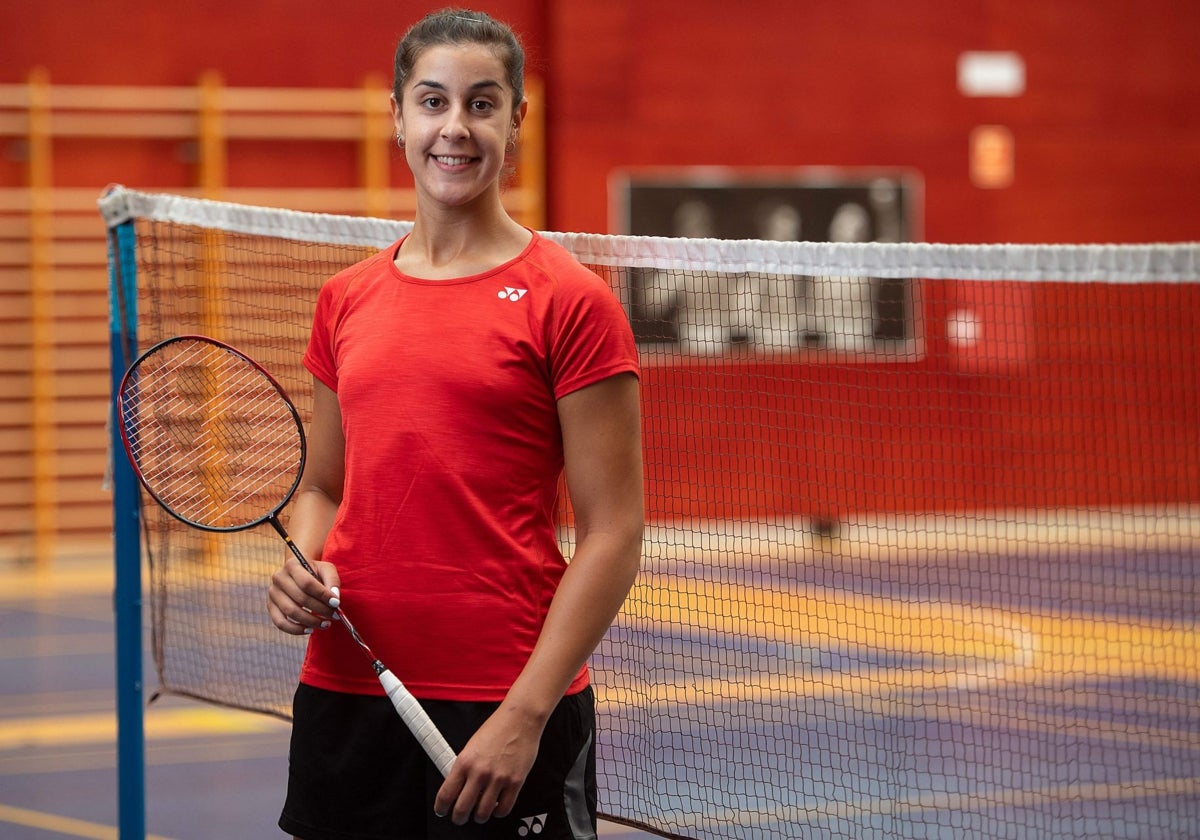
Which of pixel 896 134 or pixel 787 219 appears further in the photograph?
pixel 896 134

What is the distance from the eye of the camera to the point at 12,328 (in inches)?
357

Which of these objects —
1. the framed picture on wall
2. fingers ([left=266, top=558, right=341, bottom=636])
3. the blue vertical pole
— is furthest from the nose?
the framed picture on wall

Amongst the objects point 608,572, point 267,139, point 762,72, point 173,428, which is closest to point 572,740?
point 608,572

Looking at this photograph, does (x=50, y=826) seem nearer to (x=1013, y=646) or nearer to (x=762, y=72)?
(x=1013, y=646)

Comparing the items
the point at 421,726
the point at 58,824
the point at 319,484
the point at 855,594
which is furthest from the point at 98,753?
the point at 855,594

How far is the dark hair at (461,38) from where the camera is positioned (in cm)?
180

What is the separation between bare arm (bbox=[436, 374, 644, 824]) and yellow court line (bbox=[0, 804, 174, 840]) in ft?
9.52

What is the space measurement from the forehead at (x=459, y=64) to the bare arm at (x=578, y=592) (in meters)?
0.40

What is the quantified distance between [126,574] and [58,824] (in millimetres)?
1313

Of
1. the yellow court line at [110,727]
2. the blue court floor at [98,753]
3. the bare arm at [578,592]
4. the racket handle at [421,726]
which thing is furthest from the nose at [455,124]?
the yellow court line at [110,727]

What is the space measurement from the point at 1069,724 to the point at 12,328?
664 centimetres

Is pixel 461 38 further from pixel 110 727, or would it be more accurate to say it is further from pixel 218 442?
pixel 110 727

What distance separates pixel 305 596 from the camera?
70.2 inches

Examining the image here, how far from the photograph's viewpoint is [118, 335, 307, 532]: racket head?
7.71 feet
